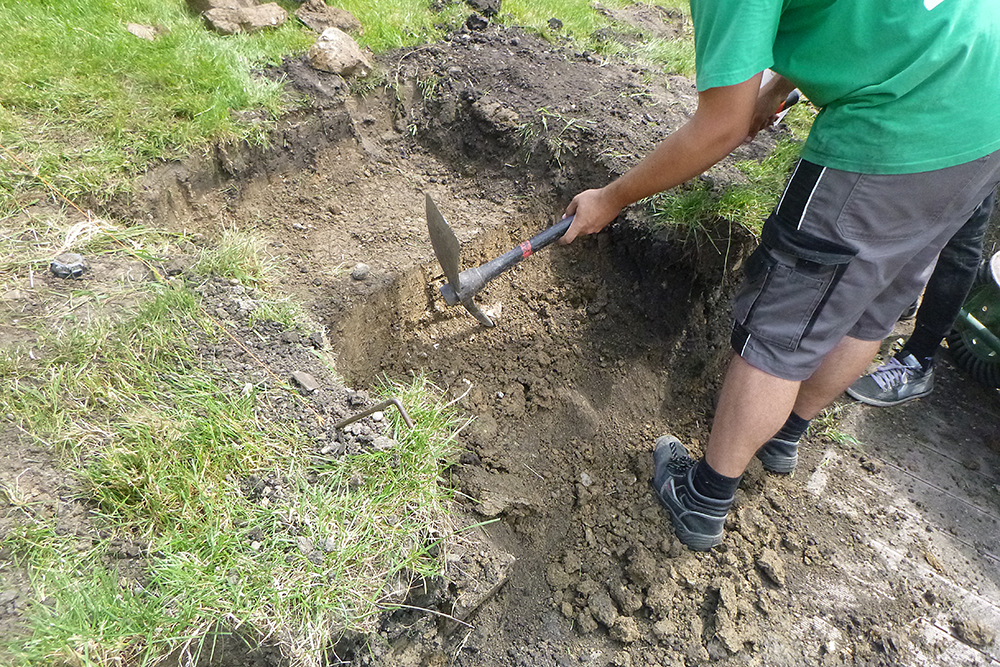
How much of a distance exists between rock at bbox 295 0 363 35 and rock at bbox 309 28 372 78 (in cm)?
33

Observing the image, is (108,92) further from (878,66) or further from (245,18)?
(878,66)

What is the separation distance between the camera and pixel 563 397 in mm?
2490

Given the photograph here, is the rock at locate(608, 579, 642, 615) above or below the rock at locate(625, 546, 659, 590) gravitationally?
below

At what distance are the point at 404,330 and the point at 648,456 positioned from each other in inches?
46.2

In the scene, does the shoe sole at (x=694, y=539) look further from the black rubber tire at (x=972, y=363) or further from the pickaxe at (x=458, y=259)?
the black rubber tire at (x=972, y=363)

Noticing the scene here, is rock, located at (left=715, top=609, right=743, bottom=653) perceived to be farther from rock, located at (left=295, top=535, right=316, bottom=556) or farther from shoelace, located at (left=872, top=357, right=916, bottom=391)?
shoelace, located at (left=872, top=357, right=916, bottom=391)

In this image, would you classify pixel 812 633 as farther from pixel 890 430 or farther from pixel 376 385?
pixel 376 385

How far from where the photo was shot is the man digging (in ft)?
4.29

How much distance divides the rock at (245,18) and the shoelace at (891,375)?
3770 millimetres

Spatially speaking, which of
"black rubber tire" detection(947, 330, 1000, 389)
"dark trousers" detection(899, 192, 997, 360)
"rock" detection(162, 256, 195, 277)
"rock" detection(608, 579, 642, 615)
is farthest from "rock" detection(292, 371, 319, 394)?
"black rubber tire" detection(947, 330, 1000, 389)

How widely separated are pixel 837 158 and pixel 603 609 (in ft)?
4.86

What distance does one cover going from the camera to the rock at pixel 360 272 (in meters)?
2.66

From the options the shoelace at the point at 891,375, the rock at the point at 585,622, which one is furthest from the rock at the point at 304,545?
the shoelace at the point at 891,375

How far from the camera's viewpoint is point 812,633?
1.95 m
